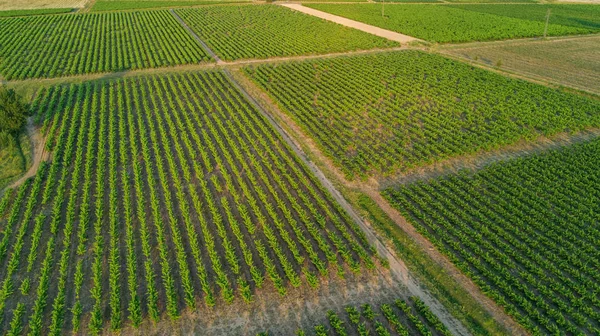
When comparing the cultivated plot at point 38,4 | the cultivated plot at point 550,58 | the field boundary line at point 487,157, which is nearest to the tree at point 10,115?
the field boundary line at point 487,157

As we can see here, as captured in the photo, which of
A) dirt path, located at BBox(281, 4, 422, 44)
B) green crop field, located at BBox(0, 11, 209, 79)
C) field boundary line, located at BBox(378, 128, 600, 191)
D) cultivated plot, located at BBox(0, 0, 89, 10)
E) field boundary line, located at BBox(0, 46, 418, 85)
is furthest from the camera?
cultivated plot, located at BBox(0, 0, 89, 10)

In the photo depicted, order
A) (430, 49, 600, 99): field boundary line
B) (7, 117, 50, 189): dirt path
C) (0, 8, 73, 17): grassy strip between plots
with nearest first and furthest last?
(7, 117, 50, 189): dirt path → (430, 49, 600, 99): field boundary line → (0, 8, 73, 17): grassy strip between plots

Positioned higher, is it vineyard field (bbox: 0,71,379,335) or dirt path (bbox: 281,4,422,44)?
dirt path (bbox: 281,4,422,44)

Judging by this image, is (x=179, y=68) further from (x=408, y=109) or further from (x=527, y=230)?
(x=527, y=230)

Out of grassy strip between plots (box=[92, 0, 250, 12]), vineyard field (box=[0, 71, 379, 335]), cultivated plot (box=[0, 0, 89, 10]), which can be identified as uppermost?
cultivated plot (box=[0, 0, 89, 10])

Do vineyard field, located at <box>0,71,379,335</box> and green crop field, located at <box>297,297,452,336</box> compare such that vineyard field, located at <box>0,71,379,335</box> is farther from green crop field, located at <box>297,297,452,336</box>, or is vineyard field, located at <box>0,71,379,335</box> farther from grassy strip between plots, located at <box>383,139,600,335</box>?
grassy strip between plots, located at <box>383,139,600,335</box>

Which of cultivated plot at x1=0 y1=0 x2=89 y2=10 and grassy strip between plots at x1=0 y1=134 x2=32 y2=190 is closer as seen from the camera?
grassy strip between plots at x1=0 y1=134 x2=32 y2=190

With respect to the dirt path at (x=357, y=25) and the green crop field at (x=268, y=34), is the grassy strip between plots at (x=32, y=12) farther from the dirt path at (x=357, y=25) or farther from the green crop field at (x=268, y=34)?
the dirt path at (x=357, y=25)

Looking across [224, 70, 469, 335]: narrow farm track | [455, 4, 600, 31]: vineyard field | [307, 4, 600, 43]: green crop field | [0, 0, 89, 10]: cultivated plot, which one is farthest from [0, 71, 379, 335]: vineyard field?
[455, 4, 600, 31]: vineyard field

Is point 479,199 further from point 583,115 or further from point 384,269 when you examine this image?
point 583,115
